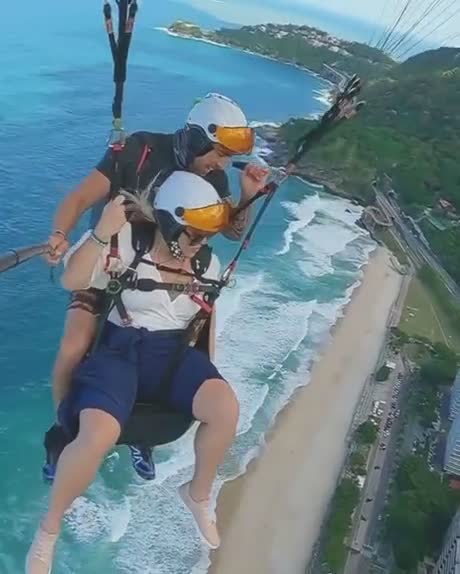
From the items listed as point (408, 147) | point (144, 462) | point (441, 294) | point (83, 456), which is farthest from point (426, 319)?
point (83, 456)

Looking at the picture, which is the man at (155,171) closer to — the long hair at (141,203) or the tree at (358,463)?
the long hair at (141,203)

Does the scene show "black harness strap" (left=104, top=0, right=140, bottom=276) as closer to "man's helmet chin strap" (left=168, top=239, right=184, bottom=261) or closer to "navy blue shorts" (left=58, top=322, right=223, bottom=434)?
"man's helmet chin strap" (left=168, top=239, right=184, bottom=261)

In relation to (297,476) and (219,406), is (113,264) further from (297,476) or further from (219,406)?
(297,476)

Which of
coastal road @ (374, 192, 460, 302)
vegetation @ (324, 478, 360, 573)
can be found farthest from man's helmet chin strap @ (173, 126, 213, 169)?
coastal road @ (374, 192, 460, 302)

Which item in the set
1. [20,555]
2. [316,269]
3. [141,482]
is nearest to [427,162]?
[316,269]

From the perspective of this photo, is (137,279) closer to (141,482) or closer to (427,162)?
(141,482)
